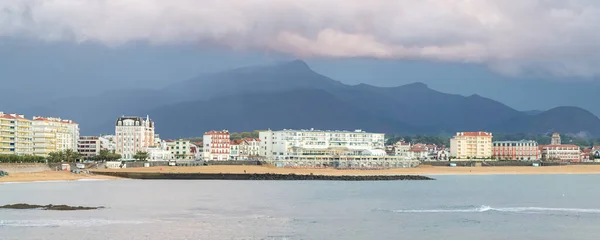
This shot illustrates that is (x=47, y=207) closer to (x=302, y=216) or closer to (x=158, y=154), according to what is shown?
(x=302, y=216)

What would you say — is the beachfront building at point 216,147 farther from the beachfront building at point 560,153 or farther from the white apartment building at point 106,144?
the beachfront building at point 560,153

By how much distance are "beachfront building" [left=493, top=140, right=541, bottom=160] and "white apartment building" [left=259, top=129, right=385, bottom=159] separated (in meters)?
27.2

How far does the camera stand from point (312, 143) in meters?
143

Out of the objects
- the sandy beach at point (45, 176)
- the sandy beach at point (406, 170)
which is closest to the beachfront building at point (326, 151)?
the sandy beach at point (406, 170)

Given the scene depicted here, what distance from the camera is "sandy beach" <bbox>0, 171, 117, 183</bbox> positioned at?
80.1 m

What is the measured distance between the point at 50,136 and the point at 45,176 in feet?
146

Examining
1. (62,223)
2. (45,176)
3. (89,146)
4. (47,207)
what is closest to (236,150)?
(89,146)

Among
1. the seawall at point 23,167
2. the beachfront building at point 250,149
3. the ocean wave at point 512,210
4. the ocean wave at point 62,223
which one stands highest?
the beachfront building at point 250,149

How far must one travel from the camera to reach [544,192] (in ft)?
221

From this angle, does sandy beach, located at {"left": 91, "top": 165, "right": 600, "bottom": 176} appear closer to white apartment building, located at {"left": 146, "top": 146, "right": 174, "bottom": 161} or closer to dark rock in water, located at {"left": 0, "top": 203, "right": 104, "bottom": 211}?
white apartment building, located at {"left": 146, "top": 146, "right": 174, "bottom": 161}

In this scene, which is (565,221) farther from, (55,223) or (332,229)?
(55,223)

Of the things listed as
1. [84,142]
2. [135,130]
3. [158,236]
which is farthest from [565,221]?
[84,142]

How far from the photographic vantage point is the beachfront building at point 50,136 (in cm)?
12550

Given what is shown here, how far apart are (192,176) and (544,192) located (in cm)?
4318
